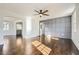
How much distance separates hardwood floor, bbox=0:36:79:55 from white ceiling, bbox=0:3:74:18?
629 millimetres

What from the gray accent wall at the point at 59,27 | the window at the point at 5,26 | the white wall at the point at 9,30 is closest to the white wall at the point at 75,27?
the gray accent wall at the point at 59,27

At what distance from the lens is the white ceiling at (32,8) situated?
6.81ft

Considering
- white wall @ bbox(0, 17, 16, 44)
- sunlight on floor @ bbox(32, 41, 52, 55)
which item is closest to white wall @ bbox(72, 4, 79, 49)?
sunlight on floor @ bbox(32, 41, 52, 55)

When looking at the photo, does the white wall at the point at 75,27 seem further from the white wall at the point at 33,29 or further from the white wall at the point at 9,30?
the white wall at the point at 9,30

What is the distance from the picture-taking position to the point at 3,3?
6.63ft

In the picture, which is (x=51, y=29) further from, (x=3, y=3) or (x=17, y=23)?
(x=3, y=3)

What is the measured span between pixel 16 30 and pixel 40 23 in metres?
0.61

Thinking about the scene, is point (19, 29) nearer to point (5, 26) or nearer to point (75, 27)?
point (5, 26)

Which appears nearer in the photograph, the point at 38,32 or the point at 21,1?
the point at 21,1

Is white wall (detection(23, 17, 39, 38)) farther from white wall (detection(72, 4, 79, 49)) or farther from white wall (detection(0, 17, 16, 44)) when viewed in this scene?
white wall (detection(72, 4, 79, 49))

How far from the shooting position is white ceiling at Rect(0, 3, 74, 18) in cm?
208

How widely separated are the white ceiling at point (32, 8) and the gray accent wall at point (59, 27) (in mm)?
179

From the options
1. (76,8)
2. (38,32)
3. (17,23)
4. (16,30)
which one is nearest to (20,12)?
(17,23)

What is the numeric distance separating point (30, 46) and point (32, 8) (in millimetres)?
887
